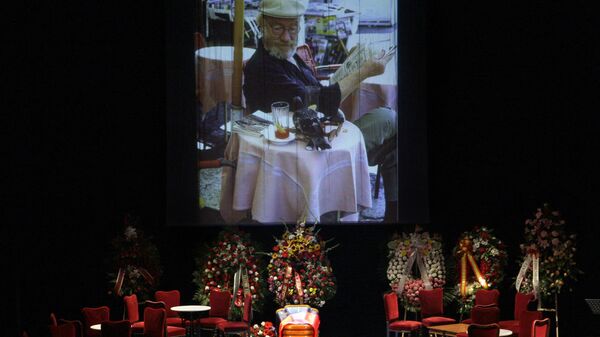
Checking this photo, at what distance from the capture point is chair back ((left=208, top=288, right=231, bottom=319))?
12086 mm

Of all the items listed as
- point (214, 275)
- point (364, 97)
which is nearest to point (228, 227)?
point (214, 275)

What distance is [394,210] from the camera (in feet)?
43.2

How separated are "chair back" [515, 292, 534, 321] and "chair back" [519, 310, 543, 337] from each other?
1.56 metres

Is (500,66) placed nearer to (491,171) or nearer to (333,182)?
(491,171)

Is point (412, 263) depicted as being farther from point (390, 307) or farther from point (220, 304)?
point (220, 304)

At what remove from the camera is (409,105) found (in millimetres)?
13391

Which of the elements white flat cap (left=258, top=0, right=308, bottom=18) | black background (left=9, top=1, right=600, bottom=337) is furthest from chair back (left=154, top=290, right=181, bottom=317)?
white flat cap (left=258, top=0, right=308, bottom=18)

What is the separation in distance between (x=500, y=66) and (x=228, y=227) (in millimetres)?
4614

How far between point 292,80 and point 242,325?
148 inches

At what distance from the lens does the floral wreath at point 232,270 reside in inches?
485

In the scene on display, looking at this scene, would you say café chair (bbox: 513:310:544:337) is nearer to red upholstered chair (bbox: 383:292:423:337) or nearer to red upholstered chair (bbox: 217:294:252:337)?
red upholstered chair (bbox: 383:292:423:337)

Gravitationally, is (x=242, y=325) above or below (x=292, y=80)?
below

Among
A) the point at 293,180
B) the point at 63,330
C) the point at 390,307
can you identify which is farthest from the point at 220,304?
the point at 63,330

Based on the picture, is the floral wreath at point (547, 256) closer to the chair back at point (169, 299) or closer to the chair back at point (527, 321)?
the chair back at point (527, 321)
